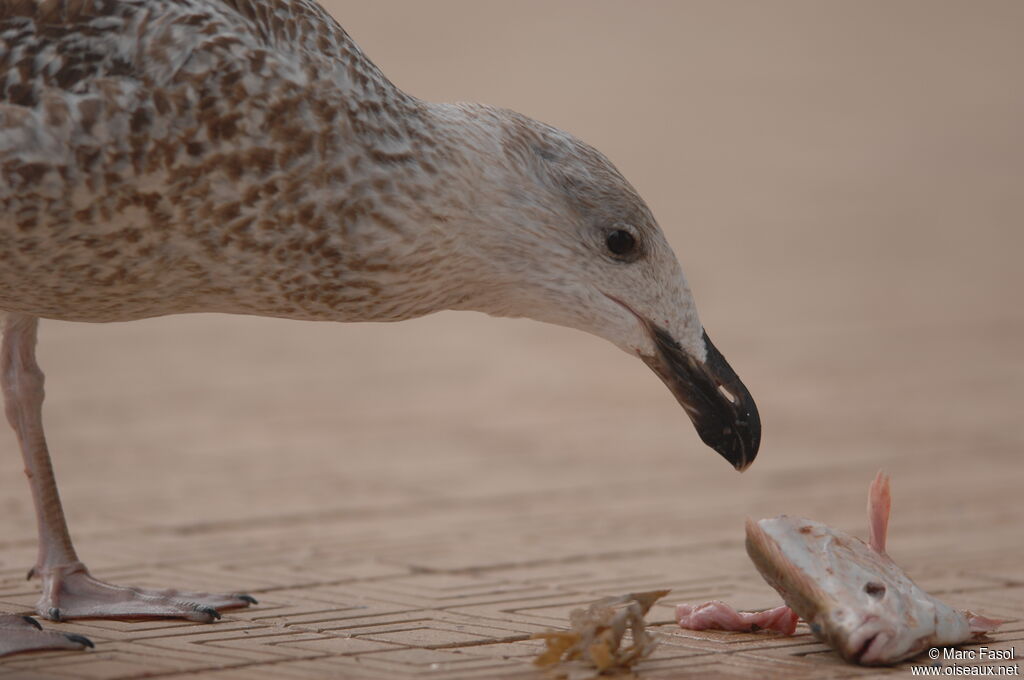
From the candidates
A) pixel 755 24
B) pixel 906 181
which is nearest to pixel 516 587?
pixel 906 181

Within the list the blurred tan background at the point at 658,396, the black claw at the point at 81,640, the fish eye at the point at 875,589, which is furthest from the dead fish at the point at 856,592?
the black claw at the point at 81,640

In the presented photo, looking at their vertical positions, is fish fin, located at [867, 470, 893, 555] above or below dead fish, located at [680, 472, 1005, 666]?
above

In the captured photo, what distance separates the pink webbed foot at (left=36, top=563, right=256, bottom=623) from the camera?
505 centimetres

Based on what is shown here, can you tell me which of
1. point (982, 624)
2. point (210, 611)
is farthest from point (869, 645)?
point (210, 611)

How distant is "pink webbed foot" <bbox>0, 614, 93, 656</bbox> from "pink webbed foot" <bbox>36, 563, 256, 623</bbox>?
0.36 meters

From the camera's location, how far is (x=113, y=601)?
202 inches

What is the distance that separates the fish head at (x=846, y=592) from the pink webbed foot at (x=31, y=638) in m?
1.81

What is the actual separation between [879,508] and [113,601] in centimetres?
217

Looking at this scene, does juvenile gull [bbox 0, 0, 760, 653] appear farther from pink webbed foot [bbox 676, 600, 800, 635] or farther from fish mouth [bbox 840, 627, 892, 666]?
fish mouth [bbox 840, 627, 892, 666]

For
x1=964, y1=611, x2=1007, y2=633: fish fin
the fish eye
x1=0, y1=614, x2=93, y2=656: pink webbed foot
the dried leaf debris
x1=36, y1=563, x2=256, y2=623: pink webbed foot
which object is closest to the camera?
the dried leaf debris

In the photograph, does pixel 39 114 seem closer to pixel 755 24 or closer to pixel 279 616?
pixel 279 616

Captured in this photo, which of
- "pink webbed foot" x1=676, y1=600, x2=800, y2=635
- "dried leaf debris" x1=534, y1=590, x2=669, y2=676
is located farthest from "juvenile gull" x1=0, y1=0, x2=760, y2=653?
"dried leaf debris" x1=534, y1=590, x2=669, y2=676

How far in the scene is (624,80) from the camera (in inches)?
886

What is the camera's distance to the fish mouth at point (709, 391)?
488 cm
